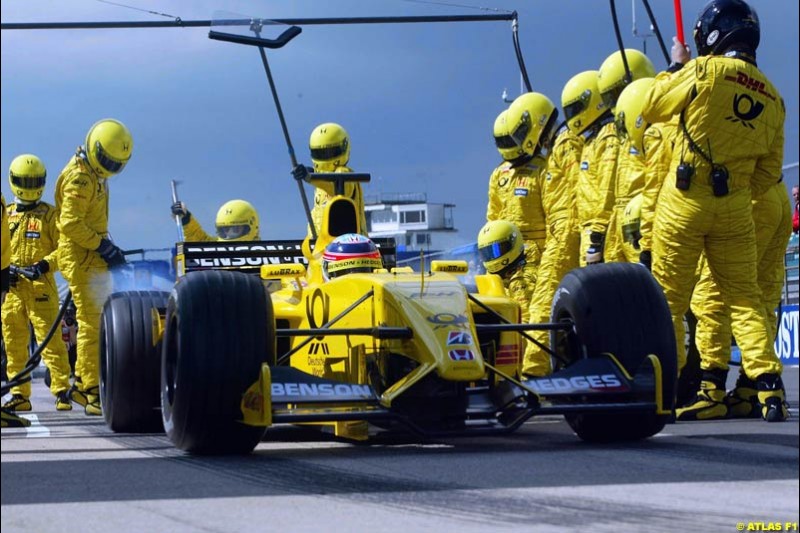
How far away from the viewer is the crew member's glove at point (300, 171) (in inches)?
396

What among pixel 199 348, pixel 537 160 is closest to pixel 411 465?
pixel 199 348

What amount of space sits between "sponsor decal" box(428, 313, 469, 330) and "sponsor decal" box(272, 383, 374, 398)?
1.52 ft

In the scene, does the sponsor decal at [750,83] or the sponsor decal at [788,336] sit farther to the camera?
the sponsor decal at [788,336]

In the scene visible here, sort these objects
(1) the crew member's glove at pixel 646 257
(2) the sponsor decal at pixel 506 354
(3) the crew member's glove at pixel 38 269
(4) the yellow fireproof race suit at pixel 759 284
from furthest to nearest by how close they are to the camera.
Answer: (3) the crew member's glove at pixel 38 269 < (1) the crew member's glove at pixel 646 257 < (4) the yellow fireproof race suit at pixel 759 284 < (2) the sponsor decal at pixel 506 354

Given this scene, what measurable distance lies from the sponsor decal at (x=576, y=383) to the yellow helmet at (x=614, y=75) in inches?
168

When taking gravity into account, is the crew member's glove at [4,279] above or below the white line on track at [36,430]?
above

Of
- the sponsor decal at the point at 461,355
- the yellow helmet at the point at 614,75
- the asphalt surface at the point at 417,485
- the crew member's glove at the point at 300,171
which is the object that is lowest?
the asphalt surface at the point at 417,485

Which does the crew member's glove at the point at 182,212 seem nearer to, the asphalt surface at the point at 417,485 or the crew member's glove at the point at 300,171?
the crew member's glove at the point at 300,171

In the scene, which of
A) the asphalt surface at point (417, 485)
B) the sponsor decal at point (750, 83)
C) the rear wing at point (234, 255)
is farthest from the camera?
the rear wing at point (234, 255)

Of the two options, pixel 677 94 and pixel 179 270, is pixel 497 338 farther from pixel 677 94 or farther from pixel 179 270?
pixel 179 270

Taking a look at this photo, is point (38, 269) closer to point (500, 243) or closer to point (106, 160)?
point (106, 160)

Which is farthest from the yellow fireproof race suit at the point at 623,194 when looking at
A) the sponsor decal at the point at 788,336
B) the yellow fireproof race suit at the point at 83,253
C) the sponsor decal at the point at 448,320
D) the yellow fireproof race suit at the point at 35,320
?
the sponsor decal at the point at 788,336

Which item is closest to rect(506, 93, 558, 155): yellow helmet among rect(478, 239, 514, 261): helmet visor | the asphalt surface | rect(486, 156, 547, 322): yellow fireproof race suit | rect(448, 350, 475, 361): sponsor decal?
rect(486, 156, 547, 322): yellow fireproof race suit

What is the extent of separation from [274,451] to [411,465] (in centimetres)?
109
